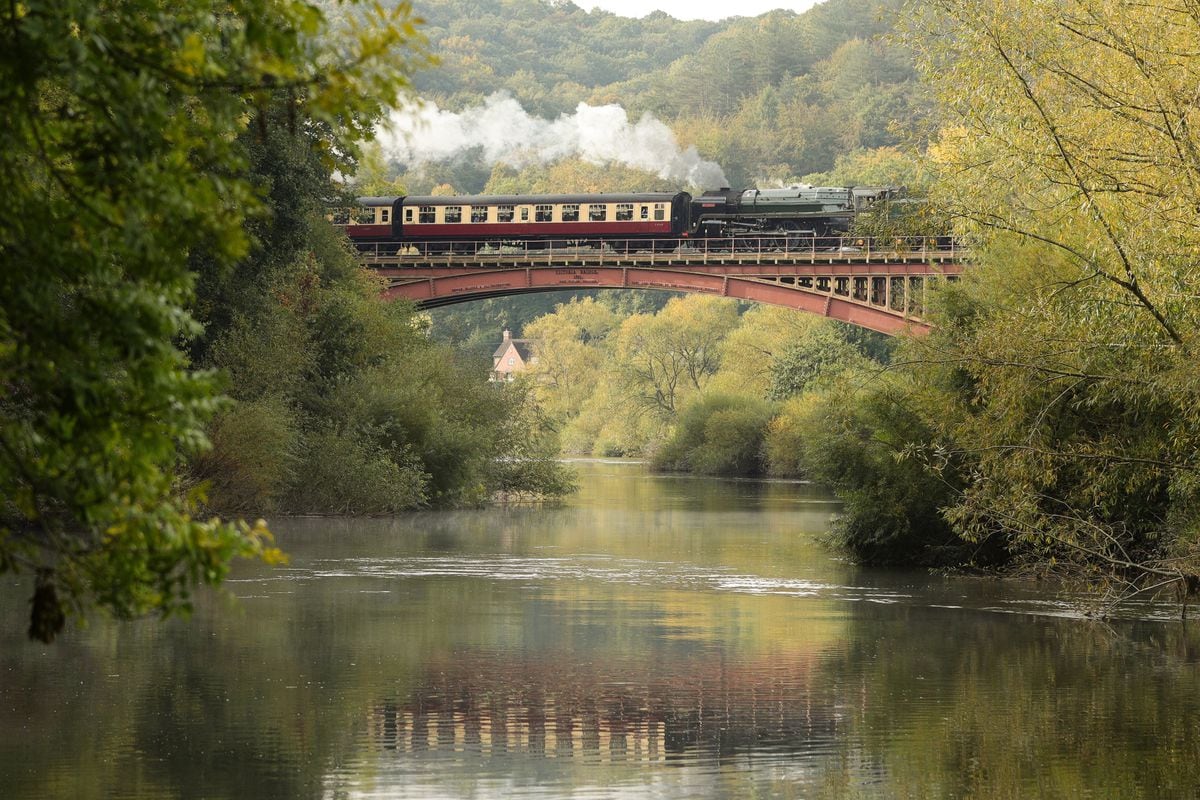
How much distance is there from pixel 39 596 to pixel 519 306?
403 ft

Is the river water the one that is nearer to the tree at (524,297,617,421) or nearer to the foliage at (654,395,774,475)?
the foliage at (654,395,774,475)

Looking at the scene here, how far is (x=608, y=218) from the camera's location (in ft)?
224

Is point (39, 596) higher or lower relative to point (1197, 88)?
lower

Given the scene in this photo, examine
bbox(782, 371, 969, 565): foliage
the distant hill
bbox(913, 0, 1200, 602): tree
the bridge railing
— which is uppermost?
the distant hill

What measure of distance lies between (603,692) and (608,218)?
52332mm

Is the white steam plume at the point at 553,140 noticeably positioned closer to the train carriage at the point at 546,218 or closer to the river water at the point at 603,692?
the train carriage at the point at 546,218

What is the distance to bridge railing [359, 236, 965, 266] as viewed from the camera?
196 feet

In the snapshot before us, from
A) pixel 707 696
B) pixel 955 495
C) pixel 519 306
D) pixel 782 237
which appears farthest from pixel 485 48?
pixel 707 696

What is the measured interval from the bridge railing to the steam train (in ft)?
0.57

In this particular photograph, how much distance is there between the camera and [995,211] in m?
20.2

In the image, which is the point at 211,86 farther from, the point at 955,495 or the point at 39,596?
the point at 955,495

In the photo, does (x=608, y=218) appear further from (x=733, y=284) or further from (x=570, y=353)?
(x=570, y=353)

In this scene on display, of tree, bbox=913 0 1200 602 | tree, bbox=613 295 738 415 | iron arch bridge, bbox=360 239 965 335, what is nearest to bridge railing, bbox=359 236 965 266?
iron arch bridge, bbox=360 239 965 335

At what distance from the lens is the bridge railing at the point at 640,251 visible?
2349 inches
